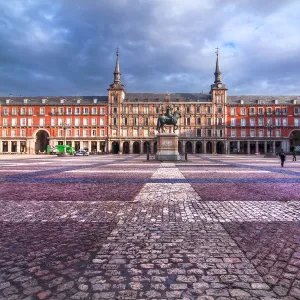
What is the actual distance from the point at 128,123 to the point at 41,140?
85.8 feet

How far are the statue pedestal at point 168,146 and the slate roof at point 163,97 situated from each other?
46432 millimetres

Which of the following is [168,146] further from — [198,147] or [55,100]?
[55,100]

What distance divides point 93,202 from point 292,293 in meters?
4.87

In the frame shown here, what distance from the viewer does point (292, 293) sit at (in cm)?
244

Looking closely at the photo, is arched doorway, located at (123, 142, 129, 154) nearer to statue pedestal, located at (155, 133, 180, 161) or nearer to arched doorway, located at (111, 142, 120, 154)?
arched doorway, located at (111, 142, 120, 154)

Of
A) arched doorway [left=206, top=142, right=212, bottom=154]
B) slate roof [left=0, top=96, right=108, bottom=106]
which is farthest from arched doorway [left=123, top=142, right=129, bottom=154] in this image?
arched doorway [left=206, top=142, right=212, bottom=154]

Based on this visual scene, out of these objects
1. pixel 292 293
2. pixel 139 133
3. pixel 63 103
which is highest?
pixel 63 103

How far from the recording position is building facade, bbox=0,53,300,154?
69.2 m

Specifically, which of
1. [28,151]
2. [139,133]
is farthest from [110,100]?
[28,151]

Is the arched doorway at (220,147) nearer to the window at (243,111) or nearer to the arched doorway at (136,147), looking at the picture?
the window at (243,111)

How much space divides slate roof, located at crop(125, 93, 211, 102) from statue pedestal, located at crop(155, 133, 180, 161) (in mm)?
46432

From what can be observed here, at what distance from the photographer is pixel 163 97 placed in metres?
71.8

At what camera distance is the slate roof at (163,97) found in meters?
70.9

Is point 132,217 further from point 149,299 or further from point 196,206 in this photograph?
point 149,299
